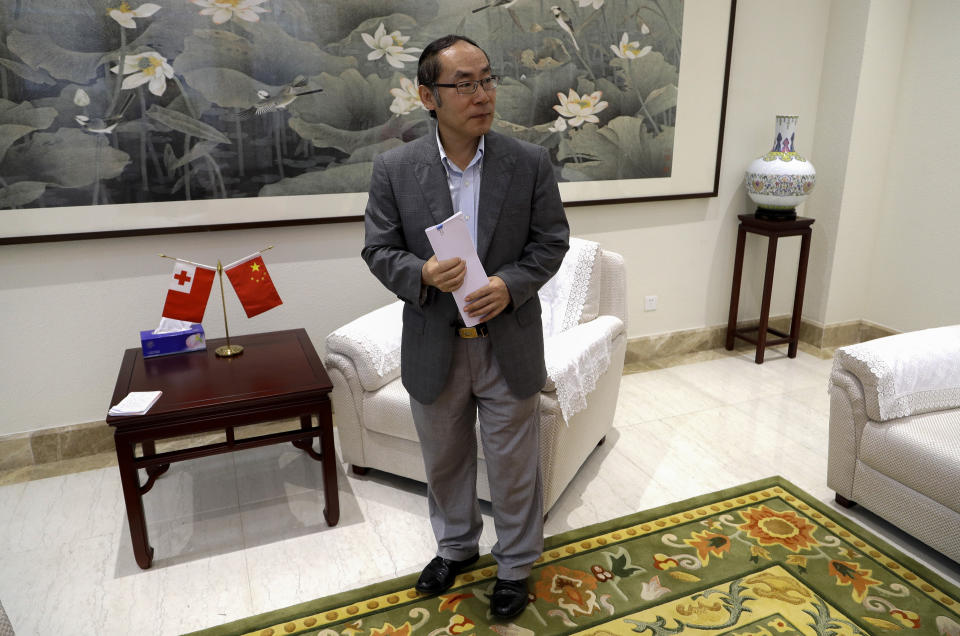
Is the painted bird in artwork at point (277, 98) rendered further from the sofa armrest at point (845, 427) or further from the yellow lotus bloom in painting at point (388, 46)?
the sofa armrest at point (845, 427)

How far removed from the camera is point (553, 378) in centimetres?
229

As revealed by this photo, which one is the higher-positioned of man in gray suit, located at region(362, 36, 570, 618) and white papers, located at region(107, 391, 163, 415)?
man in gray suit, located at region(362, 36, 570, 618)

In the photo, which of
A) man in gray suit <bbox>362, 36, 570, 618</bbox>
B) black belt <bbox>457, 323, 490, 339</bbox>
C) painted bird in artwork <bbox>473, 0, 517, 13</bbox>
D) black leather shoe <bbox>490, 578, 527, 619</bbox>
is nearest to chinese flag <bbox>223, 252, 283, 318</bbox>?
man in gray suit <bbox>362, 36, 570, 618</bbox>

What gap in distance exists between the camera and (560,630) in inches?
77.7

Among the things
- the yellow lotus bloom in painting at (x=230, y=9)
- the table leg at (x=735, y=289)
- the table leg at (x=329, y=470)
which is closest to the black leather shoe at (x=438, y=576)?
the table leg at (x=329, y=470)

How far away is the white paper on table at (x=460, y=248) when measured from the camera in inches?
64.6

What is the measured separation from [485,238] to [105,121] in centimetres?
178

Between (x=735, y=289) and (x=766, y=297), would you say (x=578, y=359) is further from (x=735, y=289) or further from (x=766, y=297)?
(x=735, y=289)

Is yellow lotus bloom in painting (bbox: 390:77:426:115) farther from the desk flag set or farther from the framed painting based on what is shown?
the desk flag set

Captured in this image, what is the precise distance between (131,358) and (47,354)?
517mm

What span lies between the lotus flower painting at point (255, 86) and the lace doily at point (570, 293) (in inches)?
30.3

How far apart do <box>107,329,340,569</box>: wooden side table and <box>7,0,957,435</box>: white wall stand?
1.38 feet

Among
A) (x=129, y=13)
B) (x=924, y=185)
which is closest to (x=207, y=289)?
(x=129, y=13)

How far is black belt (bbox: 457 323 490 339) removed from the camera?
1.83 meters
